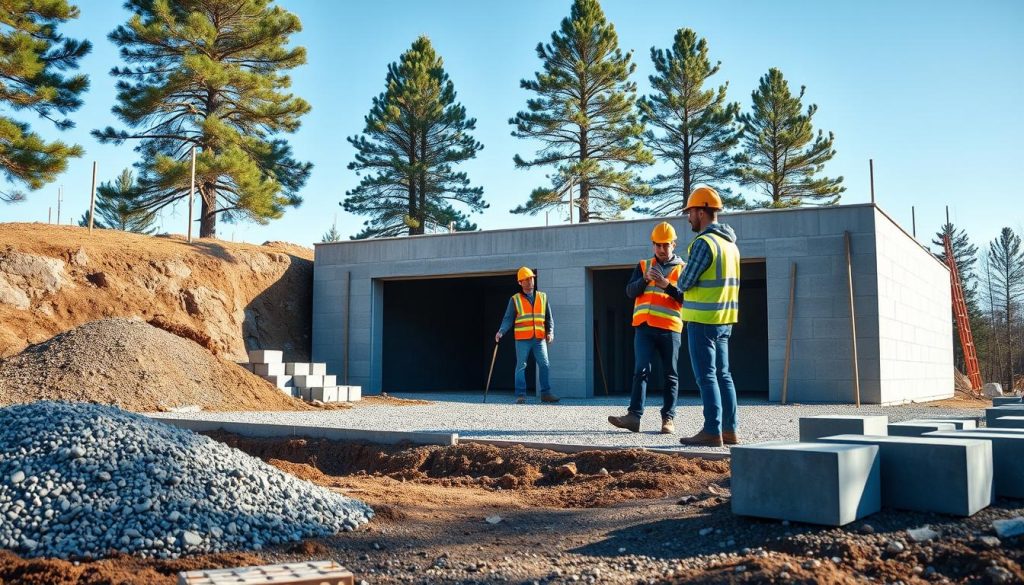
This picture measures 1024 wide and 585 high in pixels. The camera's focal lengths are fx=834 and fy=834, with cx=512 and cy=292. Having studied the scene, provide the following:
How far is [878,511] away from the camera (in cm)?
367

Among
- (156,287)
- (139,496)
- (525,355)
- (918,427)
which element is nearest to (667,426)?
(918,427)

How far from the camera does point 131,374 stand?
35.8 feet

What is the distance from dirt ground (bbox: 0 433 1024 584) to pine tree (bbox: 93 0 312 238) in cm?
1774

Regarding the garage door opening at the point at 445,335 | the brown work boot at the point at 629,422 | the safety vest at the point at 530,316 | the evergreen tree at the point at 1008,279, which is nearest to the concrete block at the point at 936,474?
the brown work boot at the point at 629,422

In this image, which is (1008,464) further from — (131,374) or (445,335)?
(445,335)

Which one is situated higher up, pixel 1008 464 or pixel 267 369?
pixel 267 369

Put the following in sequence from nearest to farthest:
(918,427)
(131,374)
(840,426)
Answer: (918,427) < (840,426) < (131,374)

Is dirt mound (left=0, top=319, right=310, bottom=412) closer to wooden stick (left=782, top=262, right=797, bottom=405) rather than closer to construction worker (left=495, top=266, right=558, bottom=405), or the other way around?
construction worker (left=495, top=266, right=558, bottom=405)

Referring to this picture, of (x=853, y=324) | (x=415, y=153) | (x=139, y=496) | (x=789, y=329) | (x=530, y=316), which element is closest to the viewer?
(x=139, y=496)

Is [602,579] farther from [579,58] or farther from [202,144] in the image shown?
[579,58]

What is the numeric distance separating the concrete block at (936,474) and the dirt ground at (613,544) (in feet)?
0.22

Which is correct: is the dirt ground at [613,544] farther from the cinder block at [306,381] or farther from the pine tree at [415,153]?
the pine tree at [415,153]

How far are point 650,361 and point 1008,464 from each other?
3518mm

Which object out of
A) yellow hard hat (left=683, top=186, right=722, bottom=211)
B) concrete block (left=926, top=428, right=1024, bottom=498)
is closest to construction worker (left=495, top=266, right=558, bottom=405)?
yellow hard hat (left=683, top=186, right=722, bottom=211)
